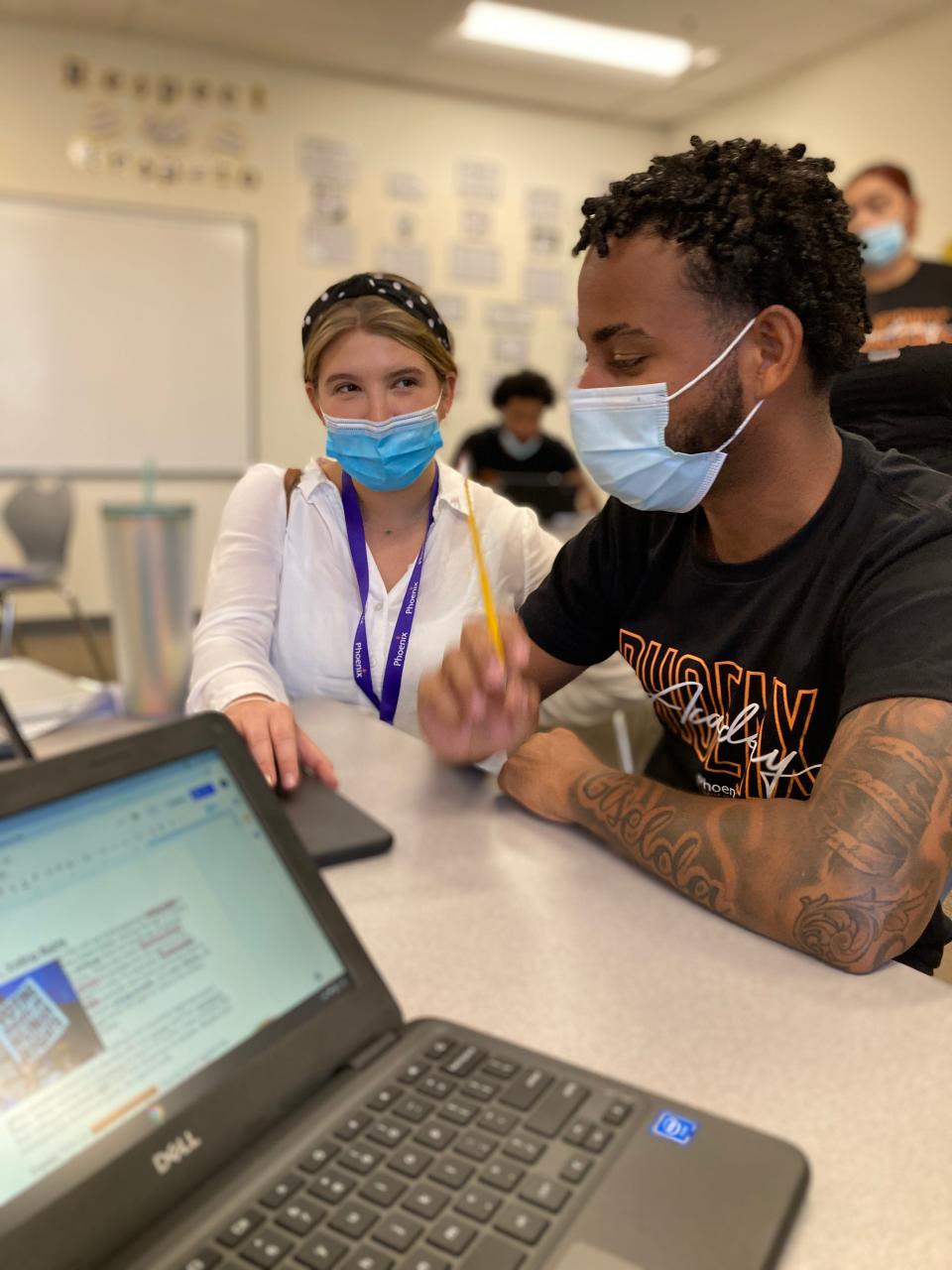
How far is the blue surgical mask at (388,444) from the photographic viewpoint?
787mm

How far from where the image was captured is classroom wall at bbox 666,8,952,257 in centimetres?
401

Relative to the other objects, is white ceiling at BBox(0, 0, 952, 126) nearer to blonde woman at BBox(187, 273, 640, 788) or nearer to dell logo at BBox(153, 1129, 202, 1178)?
blonde woman at BBox(187, 273, 640, 788)

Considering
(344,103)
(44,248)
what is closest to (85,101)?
(44,248)

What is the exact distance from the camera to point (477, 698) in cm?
83

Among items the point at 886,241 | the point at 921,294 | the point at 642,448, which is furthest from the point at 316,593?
the point at 886,241

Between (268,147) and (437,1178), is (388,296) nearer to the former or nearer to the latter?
(437,1178)

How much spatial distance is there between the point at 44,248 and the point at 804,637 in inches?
173

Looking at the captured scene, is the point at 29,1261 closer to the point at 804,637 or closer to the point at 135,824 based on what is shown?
the point at 135,824

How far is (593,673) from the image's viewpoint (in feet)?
3.73

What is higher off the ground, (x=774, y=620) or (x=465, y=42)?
(x=465, y=42)

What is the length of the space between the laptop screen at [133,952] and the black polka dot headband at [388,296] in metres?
0.40

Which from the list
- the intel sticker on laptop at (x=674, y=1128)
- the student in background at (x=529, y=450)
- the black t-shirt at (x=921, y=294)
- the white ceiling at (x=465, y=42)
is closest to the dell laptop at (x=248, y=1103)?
the intel sticker on laptop at (x=674, y=1128)

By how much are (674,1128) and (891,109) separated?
4.78 m

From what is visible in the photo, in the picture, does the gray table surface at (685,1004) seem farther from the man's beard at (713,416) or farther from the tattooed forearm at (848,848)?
the man's beard at (713,416)
